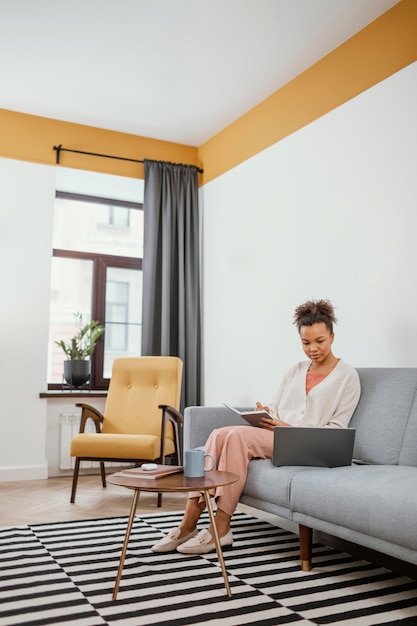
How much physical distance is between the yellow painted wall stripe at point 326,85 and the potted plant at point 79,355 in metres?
1.66

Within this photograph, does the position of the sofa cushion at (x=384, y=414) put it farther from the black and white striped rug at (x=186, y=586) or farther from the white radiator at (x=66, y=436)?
the white radiator at (x=66, y=436)

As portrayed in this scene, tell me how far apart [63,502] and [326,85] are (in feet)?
10.2

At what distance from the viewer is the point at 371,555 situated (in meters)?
2.56

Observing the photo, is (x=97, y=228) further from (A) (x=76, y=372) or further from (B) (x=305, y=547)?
(B) (x=305, y=547)

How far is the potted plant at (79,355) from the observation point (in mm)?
4863

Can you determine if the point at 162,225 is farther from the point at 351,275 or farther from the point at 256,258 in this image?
the point at 351,275

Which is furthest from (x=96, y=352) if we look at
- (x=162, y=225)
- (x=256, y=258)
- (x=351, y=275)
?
(x=351, y=275)

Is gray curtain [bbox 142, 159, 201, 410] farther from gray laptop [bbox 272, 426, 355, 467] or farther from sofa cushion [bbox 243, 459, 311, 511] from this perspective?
gray laptop [bbox 272, 426, 355, 467]

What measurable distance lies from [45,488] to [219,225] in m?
2.42

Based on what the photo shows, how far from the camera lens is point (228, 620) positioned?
194 cm

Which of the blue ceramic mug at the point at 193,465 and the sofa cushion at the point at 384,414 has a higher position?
the sofa cushion at the point at 384,414

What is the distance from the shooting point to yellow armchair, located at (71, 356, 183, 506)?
3.77 m

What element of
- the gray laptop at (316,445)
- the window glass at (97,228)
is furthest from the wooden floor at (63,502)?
the window glass at (97,228)

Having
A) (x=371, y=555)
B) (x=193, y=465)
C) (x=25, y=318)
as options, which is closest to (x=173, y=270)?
(x=25, y=318)
